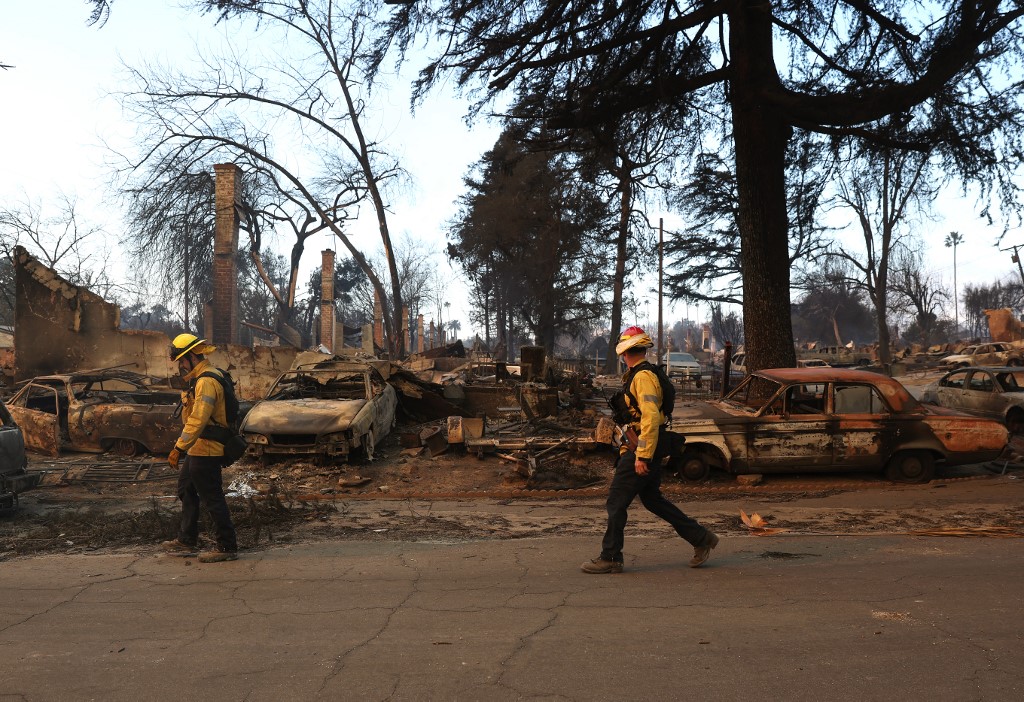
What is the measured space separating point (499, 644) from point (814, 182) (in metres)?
11.7

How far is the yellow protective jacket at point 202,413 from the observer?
551 cm

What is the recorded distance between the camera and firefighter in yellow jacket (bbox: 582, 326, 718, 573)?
16.3 ft

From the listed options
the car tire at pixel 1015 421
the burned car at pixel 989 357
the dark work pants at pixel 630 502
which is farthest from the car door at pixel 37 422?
the burned car at pixel 989 357

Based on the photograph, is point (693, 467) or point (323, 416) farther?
point (323, 416)

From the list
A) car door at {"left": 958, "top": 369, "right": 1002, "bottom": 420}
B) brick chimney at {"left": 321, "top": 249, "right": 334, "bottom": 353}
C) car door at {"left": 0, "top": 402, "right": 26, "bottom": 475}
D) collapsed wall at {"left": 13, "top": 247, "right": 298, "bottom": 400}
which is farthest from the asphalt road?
brick chimney at {"left": 321, "top": 249, "right": 334, "bottom": 353}

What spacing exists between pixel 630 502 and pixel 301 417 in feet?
19.4

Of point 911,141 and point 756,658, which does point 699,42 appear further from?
point 756,658

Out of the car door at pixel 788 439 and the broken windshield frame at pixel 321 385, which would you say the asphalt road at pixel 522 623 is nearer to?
the car door at pixel 788 439

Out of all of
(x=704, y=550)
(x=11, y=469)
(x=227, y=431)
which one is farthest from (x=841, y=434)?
(x=11, y=469)

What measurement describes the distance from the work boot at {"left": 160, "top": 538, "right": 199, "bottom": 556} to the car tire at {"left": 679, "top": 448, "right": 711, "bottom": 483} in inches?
216

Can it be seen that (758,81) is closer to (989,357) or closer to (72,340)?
(72,340)

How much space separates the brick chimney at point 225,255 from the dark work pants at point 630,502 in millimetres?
23492

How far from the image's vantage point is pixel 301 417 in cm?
973

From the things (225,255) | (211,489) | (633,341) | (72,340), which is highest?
(225,255)
